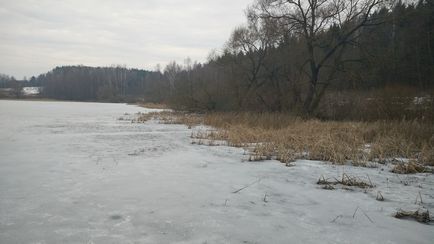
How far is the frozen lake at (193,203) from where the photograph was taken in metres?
2.74

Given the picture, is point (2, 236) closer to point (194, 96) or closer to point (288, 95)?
point (288, 95)

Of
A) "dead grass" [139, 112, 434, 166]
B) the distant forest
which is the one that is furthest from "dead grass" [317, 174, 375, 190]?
the distant forest

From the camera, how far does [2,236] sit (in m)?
2.60

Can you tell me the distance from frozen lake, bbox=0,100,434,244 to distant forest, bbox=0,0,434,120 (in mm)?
8673

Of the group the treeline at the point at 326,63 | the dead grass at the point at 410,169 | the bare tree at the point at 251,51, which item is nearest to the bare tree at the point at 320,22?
the treeline at the point at 326,63

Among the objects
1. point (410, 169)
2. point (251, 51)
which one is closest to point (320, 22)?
point (251, 51)

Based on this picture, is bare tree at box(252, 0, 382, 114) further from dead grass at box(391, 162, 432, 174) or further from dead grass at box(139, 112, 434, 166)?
dead grass at box(391, 162, 432, 174)

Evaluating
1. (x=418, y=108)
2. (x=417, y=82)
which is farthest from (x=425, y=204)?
(x=417, y=82)

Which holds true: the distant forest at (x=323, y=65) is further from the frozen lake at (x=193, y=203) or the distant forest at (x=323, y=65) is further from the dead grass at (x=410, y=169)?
the frozen lake at (x=193, y=203)

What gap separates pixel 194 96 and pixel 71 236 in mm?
23862

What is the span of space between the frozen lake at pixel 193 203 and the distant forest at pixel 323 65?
867 cm

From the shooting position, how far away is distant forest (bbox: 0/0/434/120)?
1491 cm

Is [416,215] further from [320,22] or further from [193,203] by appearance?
[320,22]

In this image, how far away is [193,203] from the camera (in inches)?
143
